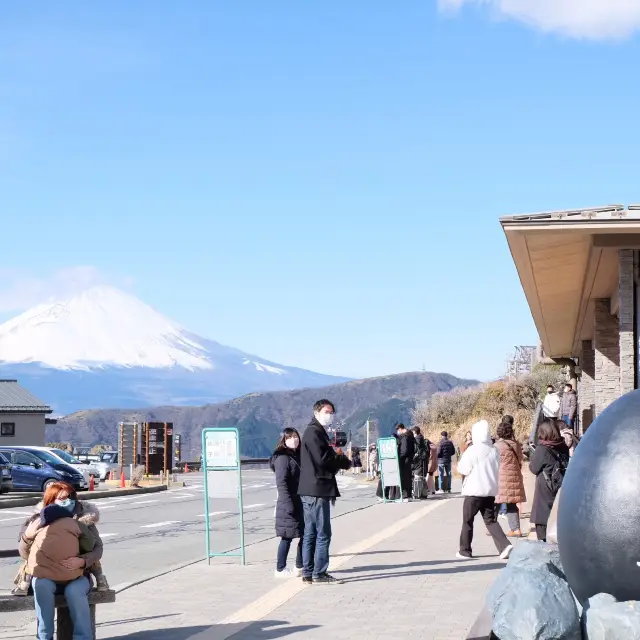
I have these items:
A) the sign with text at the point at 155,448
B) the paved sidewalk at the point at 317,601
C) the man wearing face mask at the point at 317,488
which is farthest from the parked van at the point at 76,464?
the man wearing face mask at the point at 317,488

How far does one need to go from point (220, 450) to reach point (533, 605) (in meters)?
7.87

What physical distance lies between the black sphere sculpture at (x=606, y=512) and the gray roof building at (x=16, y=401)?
66.3 meters

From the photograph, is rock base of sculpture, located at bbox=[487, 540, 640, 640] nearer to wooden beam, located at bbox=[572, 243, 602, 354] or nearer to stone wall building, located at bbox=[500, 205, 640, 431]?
stone wall building, located at bbox=[500, 205, 640, 431]

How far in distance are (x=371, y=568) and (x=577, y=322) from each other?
16889mm

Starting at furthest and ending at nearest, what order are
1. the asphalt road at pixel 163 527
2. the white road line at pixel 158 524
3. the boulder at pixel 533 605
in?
1. the white road line at pixel 158 524
2. the asphalt road at pixel 163 527
3. the boulder at pixel 533 605

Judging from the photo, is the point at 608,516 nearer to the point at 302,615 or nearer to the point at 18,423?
the point at 302,615

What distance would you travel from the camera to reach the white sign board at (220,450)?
14.1 meters

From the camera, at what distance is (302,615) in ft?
33.4

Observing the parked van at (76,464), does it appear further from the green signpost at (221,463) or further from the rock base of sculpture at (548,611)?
the rock base of sculpture at (548,611)

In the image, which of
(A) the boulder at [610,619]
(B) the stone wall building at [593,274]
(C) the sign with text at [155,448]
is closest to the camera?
(A) the boulder at [610,619]

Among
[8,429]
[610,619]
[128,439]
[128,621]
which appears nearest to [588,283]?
[128,621]

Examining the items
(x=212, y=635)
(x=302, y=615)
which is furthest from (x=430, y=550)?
(x=212, y=635)

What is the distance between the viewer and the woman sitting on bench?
8.51m

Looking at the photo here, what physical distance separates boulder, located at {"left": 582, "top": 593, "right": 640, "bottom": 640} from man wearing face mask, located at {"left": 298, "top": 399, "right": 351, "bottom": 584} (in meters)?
5.54
